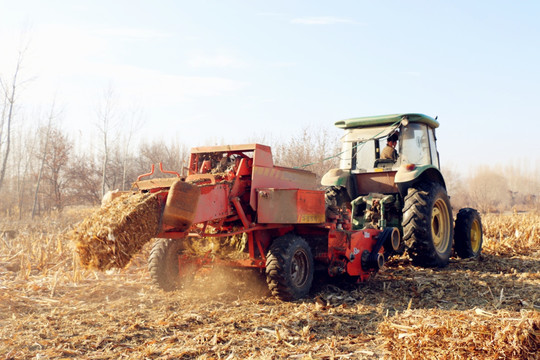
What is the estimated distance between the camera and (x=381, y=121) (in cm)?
875

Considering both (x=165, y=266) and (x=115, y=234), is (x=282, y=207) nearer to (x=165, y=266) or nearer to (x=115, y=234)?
(x=165, y=266)

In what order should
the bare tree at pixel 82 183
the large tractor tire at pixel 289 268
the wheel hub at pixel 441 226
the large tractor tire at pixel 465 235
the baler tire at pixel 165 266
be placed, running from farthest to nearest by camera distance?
the bare tree at pixel 82 183
the large tractor tire at pixel 465 235
the wheel hub at pixel 441 226
the baler tire at pixel 165 266
the large tractor tire at pixel 289 268

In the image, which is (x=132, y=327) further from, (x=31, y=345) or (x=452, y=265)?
(x=452, y=265)

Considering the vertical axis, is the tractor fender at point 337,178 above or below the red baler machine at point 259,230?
above

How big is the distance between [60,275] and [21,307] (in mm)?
1551

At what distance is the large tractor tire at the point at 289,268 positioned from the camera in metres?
5.77

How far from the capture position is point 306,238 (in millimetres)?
6906

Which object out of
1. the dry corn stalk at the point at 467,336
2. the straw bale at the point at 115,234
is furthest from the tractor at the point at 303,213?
the dry corn stalk at the point at 467,336

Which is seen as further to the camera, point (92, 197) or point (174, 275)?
point (92, 197)

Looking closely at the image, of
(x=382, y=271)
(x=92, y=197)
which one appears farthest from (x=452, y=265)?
(x=92, y=197)

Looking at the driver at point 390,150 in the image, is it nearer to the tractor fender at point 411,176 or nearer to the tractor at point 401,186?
the tractor at point 401,186

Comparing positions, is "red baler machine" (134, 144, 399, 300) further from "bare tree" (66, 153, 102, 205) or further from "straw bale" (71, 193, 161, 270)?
"bare tree" (66, 153, 102, 205)

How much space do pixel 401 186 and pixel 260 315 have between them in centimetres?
375

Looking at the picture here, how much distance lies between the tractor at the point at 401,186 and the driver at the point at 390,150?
0.02 meters
